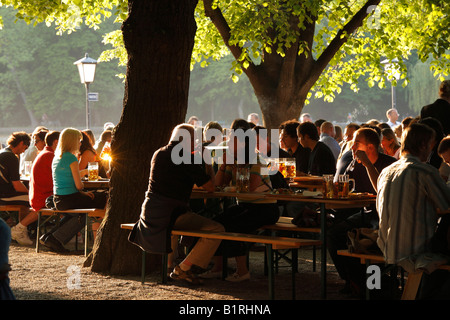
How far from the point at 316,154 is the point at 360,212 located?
101 inches

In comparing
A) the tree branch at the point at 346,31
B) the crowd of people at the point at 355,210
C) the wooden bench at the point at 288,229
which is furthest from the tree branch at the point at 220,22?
the wooden bench at the point at 288,229

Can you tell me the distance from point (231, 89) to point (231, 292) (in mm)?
53626

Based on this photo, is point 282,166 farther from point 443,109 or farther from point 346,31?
point 346,31

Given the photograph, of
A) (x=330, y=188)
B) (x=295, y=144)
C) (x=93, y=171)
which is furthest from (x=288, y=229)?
(x=93, y=171)

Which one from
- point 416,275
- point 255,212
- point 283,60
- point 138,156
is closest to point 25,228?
point 138,156

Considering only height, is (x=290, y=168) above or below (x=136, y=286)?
above

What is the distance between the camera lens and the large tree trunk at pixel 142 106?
28.8 ft

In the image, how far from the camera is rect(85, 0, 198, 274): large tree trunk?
8.77 m

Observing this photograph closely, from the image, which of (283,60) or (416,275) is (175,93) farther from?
(283,60)

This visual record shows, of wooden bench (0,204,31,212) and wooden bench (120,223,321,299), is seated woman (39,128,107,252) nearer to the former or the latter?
wooden bench (0,204,31,212)

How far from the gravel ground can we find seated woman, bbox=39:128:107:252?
1.14 meters

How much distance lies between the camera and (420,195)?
6.22m

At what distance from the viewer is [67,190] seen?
1087 centimetres

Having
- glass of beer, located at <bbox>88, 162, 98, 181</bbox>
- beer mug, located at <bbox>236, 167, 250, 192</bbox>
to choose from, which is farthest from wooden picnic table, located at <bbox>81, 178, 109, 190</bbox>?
beer mug, located at <bbox>236, 167, 250, 192</bbox>
